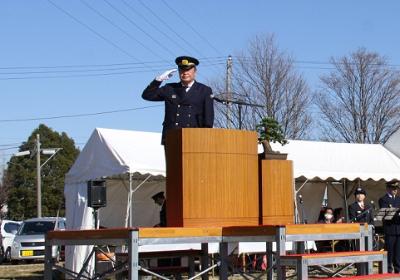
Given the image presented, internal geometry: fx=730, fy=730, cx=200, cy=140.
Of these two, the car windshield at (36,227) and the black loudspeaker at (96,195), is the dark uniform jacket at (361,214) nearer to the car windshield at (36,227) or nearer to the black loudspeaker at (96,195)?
the black loudspeaker at (96,195)

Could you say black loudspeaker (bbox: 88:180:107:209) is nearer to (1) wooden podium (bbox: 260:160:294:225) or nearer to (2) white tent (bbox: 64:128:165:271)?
(2) white tent (bbox: 64:128:165:271)

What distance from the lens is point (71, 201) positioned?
1574cm

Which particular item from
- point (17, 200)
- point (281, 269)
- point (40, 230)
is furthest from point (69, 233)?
point (17, 200)

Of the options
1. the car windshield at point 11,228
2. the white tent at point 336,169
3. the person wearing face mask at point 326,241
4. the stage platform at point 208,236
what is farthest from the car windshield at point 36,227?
the stage platform at point 208,236

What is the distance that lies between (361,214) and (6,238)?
1547cm

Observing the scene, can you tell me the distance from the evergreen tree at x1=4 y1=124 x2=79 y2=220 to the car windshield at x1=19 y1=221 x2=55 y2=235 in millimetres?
26109

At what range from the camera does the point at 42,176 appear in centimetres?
5269

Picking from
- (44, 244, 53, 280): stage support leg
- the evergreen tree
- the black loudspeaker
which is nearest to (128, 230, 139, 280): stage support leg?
(44, 244, 53, 280): stage support leg

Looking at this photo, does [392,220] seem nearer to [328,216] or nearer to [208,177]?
[328,216]

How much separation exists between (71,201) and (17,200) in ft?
120

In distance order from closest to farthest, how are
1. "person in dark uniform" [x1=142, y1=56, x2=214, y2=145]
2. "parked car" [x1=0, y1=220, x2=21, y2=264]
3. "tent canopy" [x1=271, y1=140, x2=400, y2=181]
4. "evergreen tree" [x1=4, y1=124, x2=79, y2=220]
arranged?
"person in dark uniform" [x1=142, y1=56, x2=214, y2=145], "tent canopy" [x1=271, y1=140, x2=400, y2=181], "parked car" [x1=0, y1=220, x2=21, y2=264], "evergreen tree" [x1=4, y1=124, x2=79, y2=220]

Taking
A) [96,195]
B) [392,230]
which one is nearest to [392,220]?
[392,230]

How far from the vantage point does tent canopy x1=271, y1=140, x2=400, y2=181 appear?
1770 cm

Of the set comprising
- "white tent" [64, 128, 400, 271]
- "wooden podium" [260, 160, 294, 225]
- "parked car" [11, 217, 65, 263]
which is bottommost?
"parked car" [11, 217, 65, 263]
